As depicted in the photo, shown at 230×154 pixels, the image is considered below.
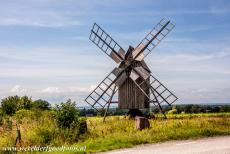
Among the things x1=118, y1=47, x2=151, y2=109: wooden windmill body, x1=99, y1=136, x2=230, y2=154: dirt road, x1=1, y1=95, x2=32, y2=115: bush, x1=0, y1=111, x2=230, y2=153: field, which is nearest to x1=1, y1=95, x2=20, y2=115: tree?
x1=1, y1=95, x2=32, y2=115: bush

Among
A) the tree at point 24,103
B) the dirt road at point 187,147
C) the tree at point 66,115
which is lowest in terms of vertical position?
the dirt road at point 187,147

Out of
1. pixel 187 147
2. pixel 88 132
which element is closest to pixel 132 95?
pixel 88 132

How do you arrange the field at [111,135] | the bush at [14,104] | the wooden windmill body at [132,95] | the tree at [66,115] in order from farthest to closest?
the bush at [14,104], the wooden windmill body at [132,95], the tree at [66,115], the field at [111,135]

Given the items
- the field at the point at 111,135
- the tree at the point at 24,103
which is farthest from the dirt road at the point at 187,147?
the tree at the point at 24,103

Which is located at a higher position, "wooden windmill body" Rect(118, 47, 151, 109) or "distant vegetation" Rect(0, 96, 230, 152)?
"wooden windmill body" Rect(118, 47, 151, 109)

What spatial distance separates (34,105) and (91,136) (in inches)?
977

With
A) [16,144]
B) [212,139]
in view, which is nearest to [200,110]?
[212,139]

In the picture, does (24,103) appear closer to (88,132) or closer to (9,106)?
(9,106)

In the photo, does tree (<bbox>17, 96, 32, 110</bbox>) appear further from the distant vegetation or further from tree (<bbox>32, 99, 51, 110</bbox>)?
the distant vegetation

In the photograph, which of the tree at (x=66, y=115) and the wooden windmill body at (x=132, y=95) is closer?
the tree at (x=66, y=115)

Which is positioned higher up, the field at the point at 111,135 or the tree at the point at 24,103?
the tree at the point at 24,103

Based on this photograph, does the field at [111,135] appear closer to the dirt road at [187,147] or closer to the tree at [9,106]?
the dirt road at [187,147]

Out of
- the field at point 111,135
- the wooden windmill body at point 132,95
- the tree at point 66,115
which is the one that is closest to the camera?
the field at point 111,135

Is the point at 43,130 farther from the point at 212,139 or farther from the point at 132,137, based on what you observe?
the point at 212,139
